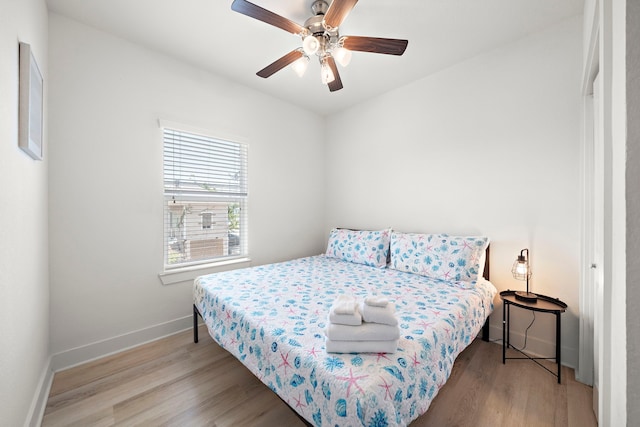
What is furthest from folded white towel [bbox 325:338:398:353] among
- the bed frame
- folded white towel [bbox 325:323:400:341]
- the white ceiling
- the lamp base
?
the white ceiling

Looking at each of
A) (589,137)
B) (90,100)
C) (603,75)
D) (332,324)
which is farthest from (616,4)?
(90,100)

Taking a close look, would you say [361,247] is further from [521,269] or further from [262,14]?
[262,14]

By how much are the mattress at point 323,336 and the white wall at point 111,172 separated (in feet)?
2.18

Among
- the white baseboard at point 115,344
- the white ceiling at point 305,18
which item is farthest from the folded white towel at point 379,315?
the white baseboard at point 115,344

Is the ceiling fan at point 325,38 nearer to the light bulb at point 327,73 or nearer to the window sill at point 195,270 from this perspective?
the light bulb at point 327,73

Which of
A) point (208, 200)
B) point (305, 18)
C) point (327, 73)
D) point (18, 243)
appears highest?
point (305, 18)

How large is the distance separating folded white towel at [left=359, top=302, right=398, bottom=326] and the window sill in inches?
80.8

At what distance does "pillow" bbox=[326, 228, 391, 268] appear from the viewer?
9.10 feet

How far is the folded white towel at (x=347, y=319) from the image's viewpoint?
45.1 inches

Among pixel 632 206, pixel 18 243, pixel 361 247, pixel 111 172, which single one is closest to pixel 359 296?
pixel 361 247

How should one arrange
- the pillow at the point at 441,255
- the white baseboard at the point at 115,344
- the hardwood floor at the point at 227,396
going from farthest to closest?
the pillow at the point at 441,255
the white baseboard at the point at 115,344
the hardwood floor at the point at 227,396

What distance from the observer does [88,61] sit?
2.01 metres

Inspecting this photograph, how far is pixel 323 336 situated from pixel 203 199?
2.04m

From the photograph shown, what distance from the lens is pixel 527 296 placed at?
1.96 metres
